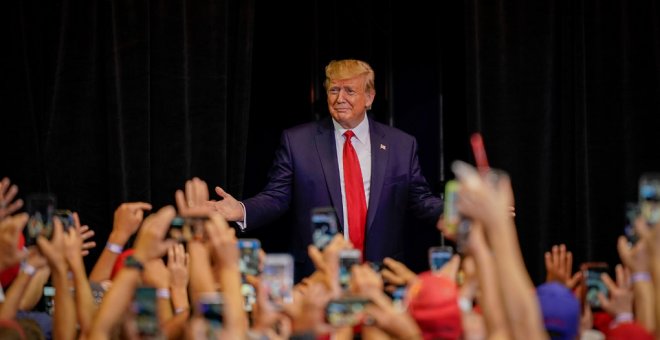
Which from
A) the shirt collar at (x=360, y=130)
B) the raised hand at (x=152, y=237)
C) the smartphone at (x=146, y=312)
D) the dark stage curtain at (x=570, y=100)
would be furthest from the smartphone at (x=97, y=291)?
the dark stage curtain at (x=570, y=100)

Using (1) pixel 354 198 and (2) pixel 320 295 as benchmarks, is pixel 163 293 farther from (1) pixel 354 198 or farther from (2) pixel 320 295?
(1) pixel 354 198

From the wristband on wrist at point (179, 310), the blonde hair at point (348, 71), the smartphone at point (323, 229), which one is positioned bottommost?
the wristband on wrist at point (179, 310)

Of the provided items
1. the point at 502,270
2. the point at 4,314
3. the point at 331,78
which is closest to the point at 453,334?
the point at 502,270

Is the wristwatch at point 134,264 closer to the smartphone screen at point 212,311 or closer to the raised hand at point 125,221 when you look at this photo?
the smartphone screen at point 212,311

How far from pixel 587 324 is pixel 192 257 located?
144 centimetres

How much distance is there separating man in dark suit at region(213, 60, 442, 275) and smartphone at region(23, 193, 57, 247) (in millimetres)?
1473

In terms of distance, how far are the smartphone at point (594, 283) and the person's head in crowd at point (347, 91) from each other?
1.86 metres

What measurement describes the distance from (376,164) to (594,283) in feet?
5.81

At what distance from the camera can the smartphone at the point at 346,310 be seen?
2990 millimetres

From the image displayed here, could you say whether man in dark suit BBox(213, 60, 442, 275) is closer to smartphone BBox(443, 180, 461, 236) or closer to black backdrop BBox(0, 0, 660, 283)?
black backdrop BBox(0, 0, 660, 283)

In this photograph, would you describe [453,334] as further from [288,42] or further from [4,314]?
[288,42]

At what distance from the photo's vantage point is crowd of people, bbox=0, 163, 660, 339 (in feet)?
8.95

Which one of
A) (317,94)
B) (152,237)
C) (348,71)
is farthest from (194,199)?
(317,94)

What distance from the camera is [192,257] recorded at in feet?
11.0
